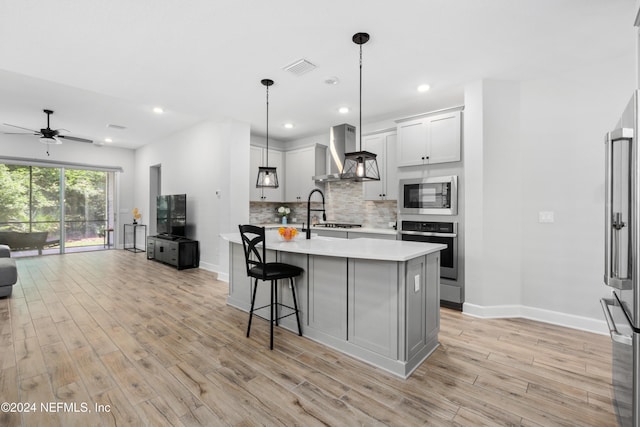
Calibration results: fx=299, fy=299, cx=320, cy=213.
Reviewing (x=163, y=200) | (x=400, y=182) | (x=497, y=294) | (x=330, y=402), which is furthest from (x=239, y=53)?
(x=163, y=200)

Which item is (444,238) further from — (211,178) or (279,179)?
(211,178)

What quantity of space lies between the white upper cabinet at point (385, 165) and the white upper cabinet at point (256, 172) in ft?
6.71

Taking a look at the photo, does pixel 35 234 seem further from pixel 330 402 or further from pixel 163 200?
pixel 330 402

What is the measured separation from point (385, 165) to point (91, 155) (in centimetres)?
789

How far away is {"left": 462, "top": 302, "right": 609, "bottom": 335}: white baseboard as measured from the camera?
3107 mm

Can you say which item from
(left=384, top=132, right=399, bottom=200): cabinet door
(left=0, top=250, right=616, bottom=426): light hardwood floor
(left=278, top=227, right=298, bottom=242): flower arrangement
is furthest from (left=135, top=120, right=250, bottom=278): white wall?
(left=384, top=132, right=399, bottom=200): cabinet door

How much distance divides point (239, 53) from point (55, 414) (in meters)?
3.13

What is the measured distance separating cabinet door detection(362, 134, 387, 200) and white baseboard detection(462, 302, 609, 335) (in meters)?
2.08

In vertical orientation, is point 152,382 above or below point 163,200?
below

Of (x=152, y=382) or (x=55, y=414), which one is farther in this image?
(x=152, y=382)

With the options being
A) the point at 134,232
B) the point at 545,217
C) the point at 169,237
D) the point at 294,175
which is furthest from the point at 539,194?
the point at 134,232

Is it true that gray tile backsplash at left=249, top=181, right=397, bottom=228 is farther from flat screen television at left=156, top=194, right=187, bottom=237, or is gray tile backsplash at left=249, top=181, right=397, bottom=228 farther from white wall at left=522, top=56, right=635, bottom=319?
white wall at left=522, top=56, right=635, bottom=319

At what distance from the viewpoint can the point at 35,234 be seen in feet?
23.8

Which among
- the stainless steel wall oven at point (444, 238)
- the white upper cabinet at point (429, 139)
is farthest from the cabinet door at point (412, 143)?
the stainless steel wall oven at point (444, 238)
